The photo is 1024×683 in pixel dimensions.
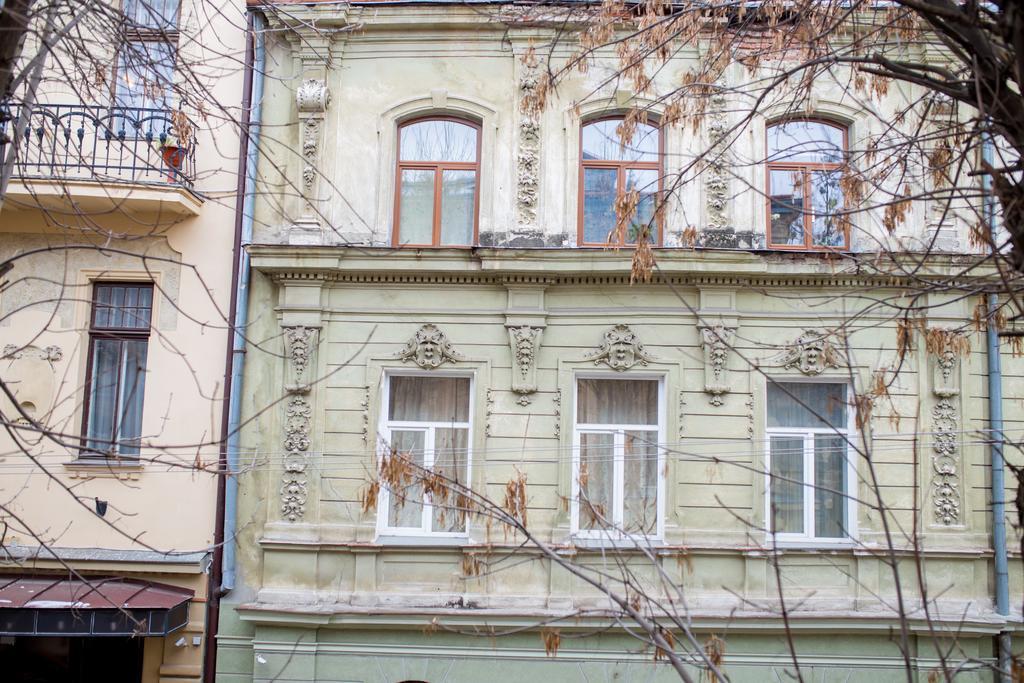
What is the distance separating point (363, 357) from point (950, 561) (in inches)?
264

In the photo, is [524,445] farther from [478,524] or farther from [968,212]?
[968,212]

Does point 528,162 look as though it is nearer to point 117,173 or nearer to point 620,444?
point 620,444

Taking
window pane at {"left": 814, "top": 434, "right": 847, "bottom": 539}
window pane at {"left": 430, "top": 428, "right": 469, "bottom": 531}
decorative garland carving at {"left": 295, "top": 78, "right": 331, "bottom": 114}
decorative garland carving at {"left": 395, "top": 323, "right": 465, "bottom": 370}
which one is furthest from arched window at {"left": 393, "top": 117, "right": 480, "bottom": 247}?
window pane at {"left": 814, "top": 434, "right": 847, "bottom": 539}

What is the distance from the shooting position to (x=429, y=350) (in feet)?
35.1

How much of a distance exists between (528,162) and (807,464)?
4.60m

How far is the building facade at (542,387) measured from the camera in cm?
1015

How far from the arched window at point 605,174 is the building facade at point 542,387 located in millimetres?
34

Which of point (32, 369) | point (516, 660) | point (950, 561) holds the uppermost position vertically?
point (32, 369)

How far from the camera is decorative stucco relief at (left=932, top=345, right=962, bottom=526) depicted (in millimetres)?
10344

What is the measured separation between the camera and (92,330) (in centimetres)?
1082

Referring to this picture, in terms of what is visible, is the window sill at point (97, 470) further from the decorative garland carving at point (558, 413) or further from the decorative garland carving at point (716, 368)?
the decorative garland carving at point (716, 368)

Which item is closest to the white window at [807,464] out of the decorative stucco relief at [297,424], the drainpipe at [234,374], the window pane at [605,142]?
the window pane at [605,142]

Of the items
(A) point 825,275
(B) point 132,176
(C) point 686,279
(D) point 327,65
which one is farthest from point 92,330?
(A) point 825,275

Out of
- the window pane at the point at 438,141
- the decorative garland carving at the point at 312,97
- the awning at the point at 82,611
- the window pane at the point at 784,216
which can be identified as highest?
the decorative garland carving at the point at 312,97
